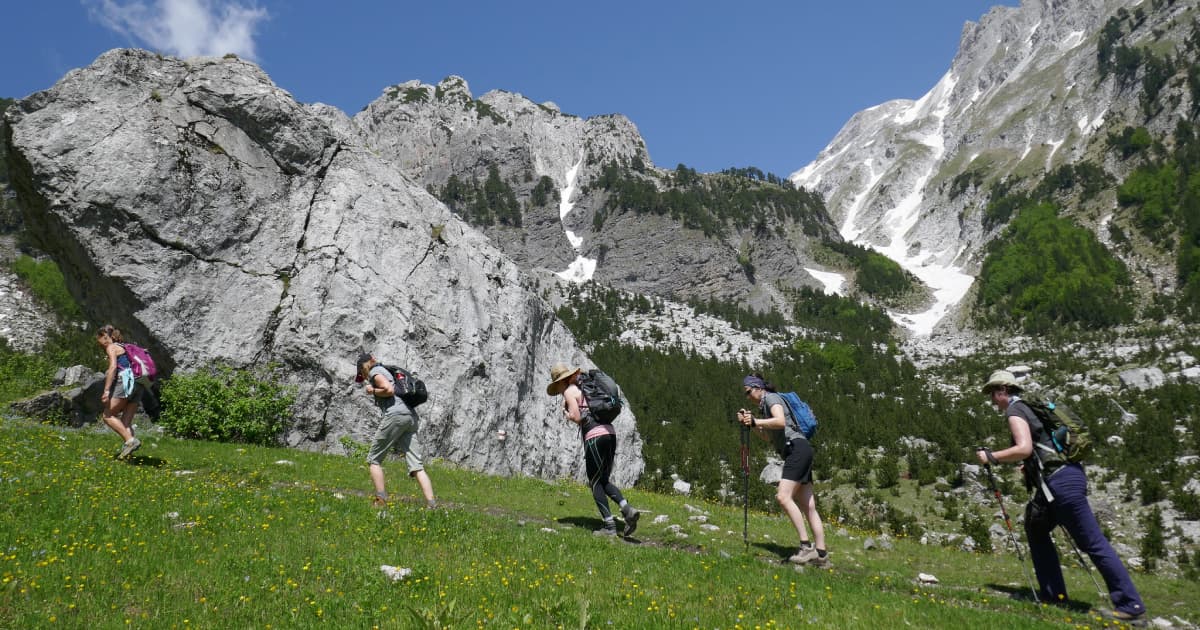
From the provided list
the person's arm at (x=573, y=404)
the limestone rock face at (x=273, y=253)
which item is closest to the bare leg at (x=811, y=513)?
the person's arm at (x=573, y=404)

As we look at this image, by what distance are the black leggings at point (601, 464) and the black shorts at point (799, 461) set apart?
269cm

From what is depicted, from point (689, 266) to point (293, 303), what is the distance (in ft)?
359

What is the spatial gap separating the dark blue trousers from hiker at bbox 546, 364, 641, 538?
5514 mm

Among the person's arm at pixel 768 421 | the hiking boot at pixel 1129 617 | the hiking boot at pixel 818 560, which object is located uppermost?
the person's arm at pixel 768 421

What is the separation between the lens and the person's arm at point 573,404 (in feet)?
32.7

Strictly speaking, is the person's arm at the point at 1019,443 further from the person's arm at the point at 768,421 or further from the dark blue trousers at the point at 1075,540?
the person's arm at the point at 768,421

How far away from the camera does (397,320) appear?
2145 cm

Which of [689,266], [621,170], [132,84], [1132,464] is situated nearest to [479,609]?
[132,84]

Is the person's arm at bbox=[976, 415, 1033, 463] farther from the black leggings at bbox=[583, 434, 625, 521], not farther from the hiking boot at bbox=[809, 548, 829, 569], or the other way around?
the black leggings at bbox=[583, 434, 625, 521]

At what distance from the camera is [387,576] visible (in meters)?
5.92

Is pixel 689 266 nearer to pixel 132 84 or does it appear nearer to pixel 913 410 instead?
pixel 913 410

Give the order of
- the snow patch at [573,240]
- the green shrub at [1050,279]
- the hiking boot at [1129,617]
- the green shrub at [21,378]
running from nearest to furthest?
the hiking boot at [1129,617] < the green shrub at [21,378] < the green shrub at [1050,279] < the snow patch at [573,240]

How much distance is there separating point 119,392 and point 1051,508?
15.7 m

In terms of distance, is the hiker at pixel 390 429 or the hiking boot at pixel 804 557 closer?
the hiking boot at pixel 804 557
